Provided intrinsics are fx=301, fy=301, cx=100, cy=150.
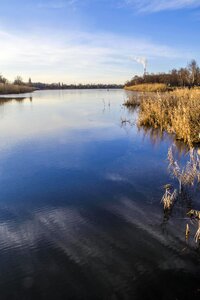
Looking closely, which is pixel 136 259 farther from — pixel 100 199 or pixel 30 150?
pixel 30 150

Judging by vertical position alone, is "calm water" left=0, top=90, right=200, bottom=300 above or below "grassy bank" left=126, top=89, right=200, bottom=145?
below

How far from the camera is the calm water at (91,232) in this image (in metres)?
3.14

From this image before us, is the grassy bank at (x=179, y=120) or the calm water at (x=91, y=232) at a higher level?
the grassy bank at (x=179, y=120)

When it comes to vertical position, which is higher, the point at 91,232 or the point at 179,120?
the point at 179,120

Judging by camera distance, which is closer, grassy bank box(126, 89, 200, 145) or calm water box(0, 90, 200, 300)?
calm water box(0, 90, 200, 300)

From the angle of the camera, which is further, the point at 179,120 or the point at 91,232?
the point at 179,120

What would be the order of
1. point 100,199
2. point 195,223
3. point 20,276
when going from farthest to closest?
point 100,199
point 195,223
point 20,276

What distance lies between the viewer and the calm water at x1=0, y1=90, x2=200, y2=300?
3145 mm

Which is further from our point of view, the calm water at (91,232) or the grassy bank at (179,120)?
the grassy bank at (179,120)

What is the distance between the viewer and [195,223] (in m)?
4.43

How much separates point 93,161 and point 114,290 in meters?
5.00

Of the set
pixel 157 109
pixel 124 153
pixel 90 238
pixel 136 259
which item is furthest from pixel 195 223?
pixel 157 109

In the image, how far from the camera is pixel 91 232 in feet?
13.8

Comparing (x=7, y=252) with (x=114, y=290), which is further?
(x=7, y=252)
